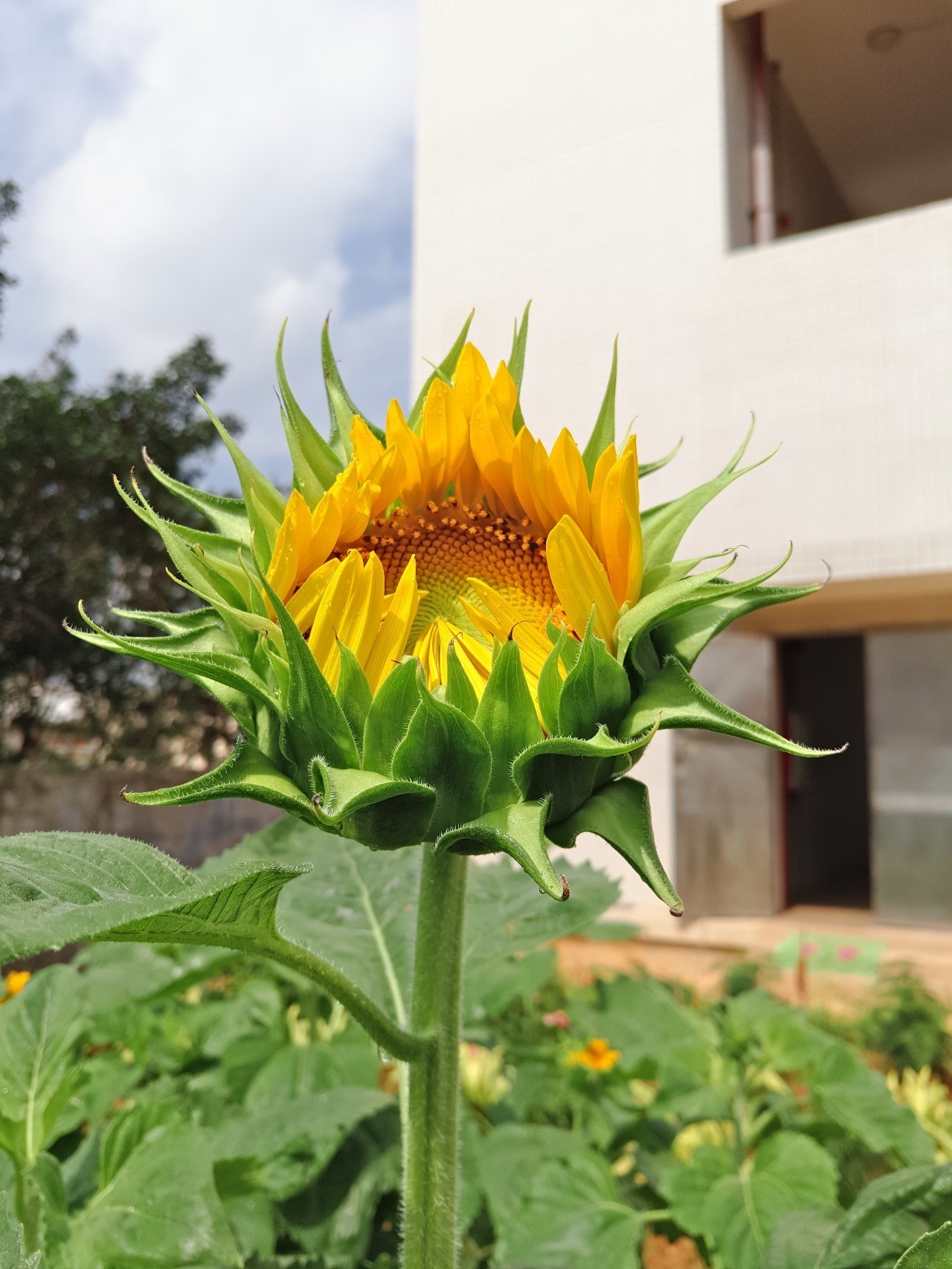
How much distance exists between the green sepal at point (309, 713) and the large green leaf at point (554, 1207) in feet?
2.65

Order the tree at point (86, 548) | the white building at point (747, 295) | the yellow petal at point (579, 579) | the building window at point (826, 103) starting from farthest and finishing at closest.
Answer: the tree at point (86, 548) < the building window at point (826, 103) < the white building at point (747, 295) < the yellow petal at point (579, 579)

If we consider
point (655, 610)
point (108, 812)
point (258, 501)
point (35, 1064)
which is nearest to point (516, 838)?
point (655, 610)

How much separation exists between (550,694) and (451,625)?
0.38ft

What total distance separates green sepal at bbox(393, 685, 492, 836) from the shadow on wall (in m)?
5.05

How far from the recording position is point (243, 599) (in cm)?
58

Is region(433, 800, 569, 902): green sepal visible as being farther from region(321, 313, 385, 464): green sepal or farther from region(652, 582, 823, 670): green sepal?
region(321, 313, 385, 464): green sepal

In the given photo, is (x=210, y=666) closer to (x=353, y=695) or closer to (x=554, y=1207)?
(x=353, y=695)

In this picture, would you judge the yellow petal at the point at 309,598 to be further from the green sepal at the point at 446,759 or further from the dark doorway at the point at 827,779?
the dark doorway at the point at 827,779

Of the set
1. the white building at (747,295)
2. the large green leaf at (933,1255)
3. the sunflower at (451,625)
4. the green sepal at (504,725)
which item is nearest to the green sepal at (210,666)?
the sunflower at (451,625)

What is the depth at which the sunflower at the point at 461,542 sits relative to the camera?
548 millimetres

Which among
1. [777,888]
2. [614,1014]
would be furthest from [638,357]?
[614,1014]

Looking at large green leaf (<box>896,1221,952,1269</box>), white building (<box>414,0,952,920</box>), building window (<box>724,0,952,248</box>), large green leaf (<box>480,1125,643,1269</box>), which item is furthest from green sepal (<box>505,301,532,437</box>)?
building window (<box>724,0,952,248</box>)

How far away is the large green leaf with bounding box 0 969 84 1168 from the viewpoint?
863mm

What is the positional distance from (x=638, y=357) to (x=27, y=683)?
4293 mm
